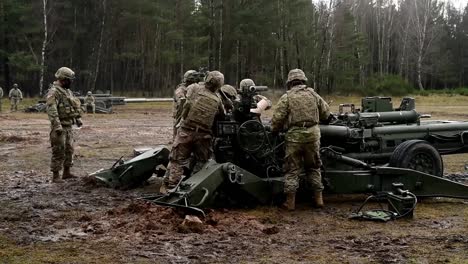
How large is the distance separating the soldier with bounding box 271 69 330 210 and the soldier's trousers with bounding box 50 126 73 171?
3.88 meters

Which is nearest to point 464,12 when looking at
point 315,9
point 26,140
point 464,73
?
point 464,73

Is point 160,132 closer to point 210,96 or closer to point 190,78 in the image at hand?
point 190,78

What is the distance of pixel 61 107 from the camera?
9859mm

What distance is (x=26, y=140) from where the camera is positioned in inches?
662

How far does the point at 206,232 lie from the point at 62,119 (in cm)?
462

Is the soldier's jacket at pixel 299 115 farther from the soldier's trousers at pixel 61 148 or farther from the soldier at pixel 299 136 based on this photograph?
the soldier's trousers at pixel 61 148

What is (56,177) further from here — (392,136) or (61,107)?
(392,136)

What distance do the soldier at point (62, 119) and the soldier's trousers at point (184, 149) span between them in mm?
2654

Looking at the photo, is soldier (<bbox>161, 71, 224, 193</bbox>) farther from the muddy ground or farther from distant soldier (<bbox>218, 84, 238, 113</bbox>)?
the muddy ground

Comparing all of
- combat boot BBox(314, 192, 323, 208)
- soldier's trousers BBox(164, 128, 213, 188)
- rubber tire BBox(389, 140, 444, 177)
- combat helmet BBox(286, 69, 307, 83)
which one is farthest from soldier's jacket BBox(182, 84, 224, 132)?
rubber tire BBox(389, 140, 444, 177)

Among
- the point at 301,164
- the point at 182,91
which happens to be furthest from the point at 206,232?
the point at 182,91

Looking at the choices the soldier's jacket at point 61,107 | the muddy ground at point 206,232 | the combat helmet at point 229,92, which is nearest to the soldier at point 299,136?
the muddy ground at point 206,232

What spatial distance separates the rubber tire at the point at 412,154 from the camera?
8.16 meters

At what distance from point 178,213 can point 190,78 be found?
11.7 ft
